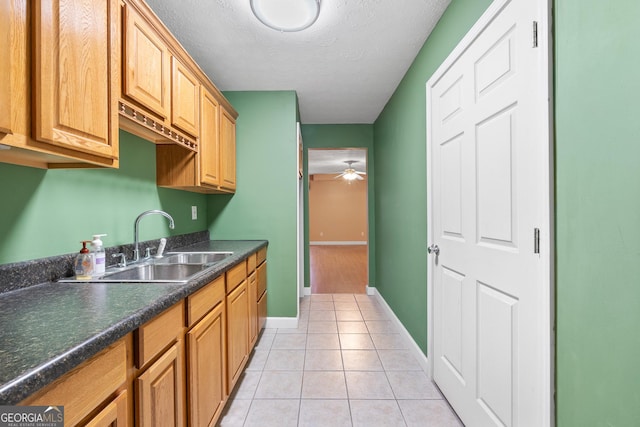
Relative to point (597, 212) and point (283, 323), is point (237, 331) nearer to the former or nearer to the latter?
point (283, 323)

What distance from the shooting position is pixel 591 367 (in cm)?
84

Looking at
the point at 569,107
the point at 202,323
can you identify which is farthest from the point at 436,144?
the point at 202,323

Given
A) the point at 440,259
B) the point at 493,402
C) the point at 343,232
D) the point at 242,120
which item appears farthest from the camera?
the point at 343,232

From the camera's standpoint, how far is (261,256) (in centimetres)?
263

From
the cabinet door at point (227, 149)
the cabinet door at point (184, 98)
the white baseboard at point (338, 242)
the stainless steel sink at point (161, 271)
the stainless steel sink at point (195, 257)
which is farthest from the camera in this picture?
the white baseboard at point (338, 242)

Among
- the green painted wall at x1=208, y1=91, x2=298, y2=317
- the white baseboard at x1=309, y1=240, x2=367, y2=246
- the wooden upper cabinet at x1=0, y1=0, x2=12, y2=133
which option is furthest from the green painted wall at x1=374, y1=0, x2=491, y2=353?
the white baseboard at x1=309, y1=240, x2=367, y2=246

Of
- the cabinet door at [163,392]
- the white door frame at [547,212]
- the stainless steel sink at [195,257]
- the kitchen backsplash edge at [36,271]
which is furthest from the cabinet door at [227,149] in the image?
the white door frame at [547,212]

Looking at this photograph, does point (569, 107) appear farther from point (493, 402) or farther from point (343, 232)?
point (343, 232)

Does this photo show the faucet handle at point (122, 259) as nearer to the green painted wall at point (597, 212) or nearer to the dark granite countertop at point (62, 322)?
the dark granite countertop at point (62, 322)

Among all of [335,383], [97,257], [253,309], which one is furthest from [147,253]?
[335,383]

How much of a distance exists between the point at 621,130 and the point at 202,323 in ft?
5.32

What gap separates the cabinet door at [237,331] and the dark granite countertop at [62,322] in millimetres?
588

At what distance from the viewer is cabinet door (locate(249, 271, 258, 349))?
85.3 inches

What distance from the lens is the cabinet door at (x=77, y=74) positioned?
0.83m
